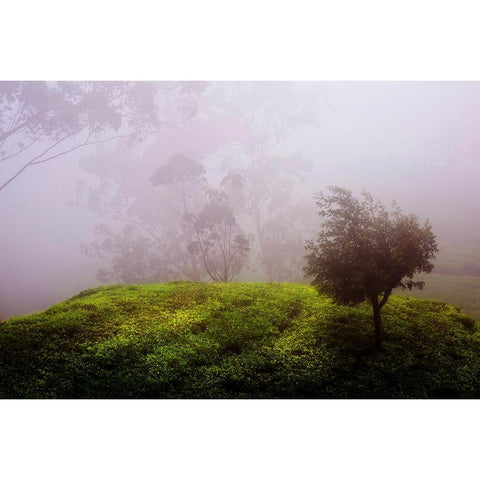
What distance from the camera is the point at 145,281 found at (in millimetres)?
21984

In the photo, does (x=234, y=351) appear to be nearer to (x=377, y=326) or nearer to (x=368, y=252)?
(x=377, y=326)

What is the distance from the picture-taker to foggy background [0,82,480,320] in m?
16.1

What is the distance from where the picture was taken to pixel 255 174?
68.0 feet

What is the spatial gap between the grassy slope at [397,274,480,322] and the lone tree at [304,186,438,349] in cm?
472

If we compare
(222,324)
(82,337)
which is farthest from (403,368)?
(82,337)

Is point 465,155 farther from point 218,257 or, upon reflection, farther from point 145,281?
point 145,281

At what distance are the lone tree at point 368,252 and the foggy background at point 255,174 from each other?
543 cm

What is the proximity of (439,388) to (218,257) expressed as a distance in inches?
453

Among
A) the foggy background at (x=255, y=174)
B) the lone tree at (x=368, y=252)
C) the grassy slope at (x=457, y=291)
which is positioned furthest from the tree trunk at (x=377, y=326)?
the foggy background at (x=255, y=174)

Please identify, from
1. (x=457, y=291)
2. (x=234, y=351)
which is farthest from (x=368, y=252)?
(x=457, y=291)

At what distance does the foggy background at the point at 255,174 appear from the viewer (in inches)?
632

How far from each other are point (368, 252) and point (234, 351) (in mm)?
4388

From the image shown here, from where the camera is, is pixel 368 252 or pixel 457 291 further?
pixel 457 291

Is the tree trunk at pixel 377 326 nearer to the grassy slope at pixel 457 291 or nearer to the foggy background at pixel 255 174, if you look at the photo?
the grassy slope at pixel 457 291
